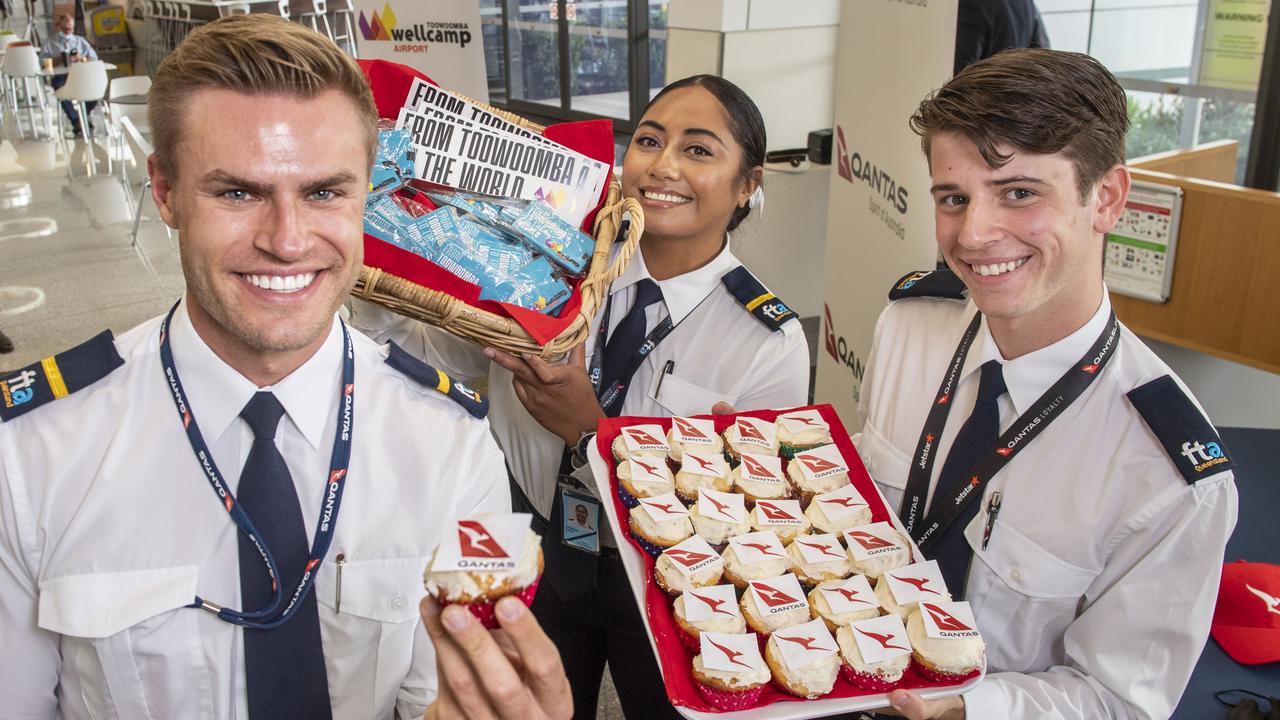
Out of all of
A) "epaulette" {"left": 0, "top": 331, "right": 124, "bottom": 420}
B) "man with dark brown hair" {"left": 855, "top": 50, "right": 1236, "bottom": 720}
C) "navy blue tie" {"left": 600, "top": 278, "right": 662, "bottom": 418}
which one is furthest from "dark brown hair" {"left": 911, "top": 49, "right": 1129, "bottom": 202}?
"epaulette" {"left": 0, "top": 331, "right": 124, "bottom": 420}

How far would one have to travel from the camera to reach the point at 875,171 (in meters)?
3.17

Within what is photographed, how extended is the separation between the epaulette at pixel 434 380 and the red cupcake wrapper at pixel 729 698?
0.59m

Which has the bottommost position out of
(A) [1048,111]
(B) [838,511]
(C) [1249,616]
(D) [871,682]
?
(C) [1249,616]

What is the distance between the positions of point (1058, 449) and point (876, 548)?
34 cm

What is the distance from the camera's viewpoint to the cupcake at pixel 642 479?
1.72 metres

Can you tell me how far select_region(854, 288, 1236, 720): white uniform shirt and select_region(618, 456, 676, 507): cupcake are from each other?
488 mm

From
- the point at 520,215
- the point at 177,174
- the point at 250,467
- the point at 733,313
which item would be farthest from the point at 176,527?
the point at 733,313

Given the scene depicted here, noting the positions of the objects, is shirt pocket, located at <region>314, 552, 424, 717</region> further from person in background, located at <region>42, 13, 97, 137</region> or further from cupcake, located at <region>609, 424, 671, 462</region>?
person in background, located at <region>42, 13, 97, 137</region>

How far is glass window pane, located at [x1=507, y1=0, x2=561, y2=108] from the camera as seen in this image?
386 inches

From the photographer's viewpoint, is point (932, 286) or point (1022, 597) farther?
point (932, 286)

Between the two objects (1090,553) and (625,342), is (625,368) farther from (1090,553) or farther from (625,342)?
(1090,553)

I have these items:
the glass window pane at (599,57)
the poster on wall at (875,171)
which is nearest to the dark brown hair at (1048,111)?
the poster on wall at (875,171)

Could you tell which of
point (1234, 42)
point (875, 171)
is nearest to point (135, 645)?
point (875, 171)

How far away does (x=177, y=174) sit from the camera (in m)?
1.41
